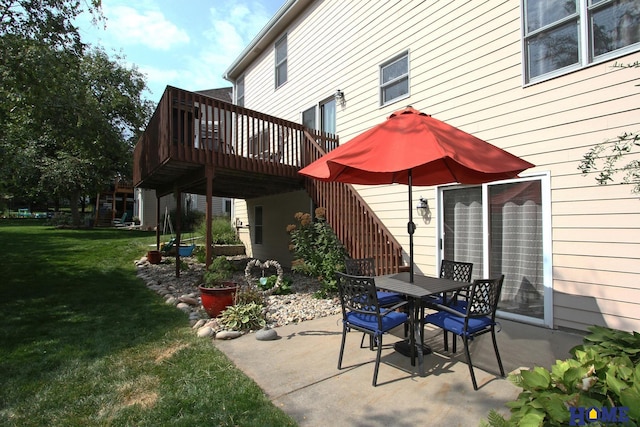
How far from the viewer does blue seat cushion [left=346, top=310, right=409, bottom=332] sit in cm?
318

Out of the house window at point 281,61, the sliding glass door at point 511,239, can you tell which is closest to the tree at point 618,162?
the sliding glass door at point 511,239

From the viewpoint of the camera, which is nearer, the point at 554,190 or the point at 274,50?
the point at 554,190

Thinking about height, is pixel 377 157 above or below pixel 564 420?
above

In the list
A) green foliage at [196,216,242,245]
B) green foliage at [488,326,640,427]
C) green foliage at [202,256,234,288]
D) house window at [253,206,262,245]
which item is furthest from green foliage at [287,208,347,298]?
green foliage at [196,216,242,245]

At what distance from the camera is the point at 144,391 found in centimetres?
295

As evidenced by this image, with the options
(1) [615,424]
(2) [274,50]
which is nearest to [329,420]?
(1) [615,424]

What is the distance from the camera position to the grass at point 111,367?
8.51ft

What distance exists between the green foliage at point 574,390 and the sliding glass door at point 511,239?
318 centimetres

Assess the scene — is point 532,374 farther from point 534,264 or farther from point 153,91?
point 153,91

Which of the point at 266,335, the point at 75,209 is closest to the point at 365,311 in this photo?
the point at 266,335

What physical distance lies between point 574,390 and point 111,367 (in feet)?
12.4

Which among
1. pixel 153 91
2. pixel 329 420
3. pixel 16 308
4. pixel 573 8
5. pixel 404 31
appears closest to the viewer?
pixel 329 420

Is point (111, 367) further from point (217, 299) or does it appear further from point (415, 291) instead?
point (415, 291)

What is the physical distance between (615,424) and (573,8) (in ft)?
15.8
